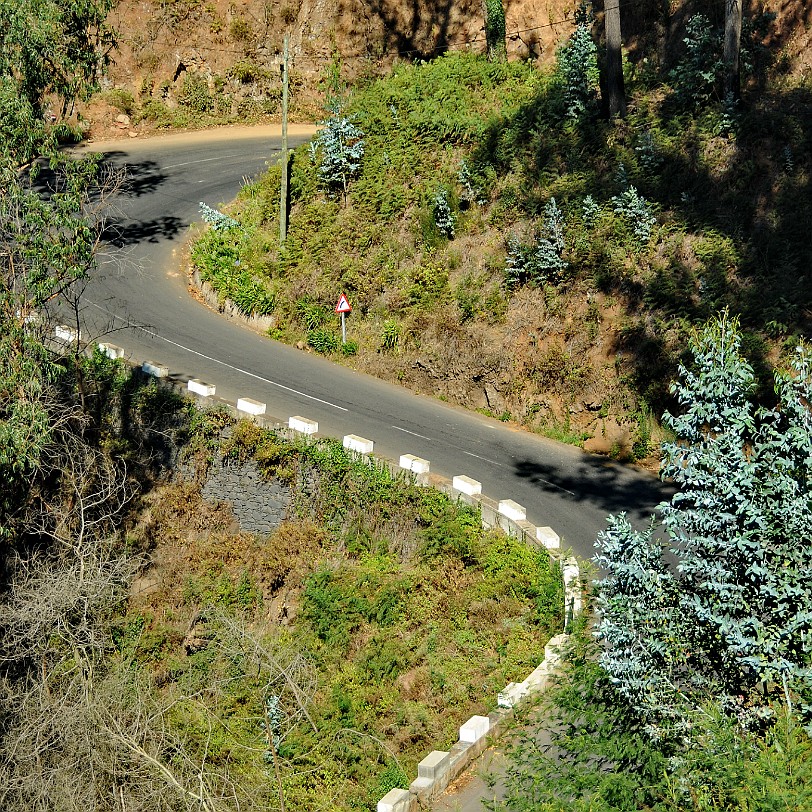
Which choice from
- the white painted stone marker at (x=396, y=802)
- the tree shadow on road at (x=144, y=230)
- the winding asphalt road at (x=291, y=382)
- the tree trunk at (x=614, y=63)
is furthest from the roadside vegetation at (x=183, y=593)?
the tree trunk at (x=614, y=63)

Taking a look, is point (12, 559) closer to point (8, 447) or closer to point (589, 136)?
point (8, 447)

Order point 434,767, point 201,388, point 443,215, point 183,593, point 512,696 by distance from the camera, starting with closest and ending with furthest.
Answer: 1. point 434,767
2. point 512,696
3. point 183,593
4. point 201,388
5. point 443,215

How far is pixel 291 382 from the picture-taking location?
25.9 meters

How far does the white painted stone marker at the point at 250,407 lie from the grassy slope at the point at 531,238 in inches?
157

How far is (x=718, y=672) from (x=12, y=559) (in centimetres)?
1462

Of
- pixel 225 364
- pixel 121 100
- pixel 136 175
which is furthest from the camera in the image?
pixel 121 100

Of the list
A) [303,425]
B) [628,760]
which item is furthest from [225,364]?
[628,760]

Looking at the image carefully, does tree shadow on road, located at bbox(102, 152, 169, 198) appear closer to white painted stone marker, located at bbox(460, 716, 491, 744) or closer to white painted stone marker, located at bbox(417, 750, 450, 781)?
white painted stone marker, located at bbox(460, 716, 491, 744)

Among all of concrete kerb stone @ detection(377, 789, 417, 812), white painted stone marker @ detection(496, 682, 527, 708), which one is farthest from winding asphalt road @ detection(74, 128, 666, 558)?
concrete kerb stone @ detection(377, 789, 417, 812)

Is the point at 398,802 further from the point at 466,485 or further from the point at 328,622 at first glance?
the point at 466,485

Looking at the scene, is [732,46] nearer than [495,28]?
Yes

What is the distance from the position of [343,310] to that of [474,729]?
1405 cm

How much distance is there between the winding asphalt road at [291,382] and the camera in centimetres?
2133

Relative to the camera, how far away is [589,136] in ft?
92.1
